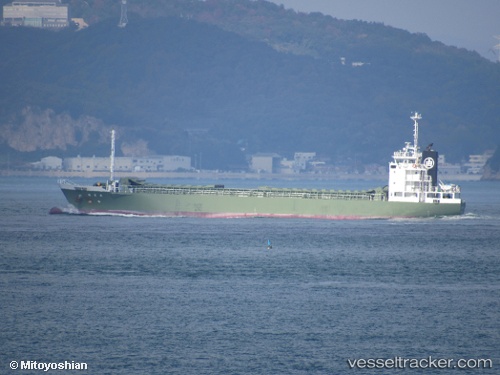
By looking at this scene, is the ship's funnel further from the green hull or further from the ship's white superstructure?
the green hull

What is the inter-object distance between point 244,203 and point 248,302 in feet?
127

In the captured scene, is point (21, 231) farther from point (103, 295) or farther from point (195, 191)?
point (103, 295)

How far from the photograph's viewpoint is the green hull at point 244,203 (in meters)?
78.7

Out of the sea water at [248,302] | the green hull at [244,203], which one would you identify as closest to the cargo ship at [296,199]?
the green hull at [244,203]

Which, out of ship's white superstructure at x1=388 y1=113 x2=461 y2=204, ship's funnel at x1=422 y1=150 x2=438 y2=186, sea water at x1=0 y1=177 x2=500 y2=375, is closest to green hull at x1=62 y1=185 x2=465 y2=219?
ship's white superstructure at x1=388 y1=113 x2=461 y2=204

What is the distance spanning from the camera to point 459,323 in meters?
37.7

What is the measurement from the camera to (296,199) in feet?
262

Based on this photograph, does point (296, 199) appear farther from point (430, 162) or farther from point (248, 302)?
point (248, 302)

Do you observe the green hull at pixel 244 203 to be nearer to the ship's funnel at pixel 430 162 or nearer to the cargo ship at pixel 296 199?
the cargo ship at pixel 296 199

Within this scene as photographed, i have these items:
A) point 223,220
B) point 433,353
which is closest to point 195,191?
point 223,220

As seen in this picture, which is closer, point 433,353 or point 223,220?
point 433,353

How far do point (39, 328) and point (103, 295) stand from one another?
6.76 metres

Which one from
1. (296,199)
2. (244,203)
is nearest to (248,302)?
(296,199)

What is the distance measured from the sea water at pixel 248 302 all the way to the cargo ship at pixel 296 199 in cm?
820
